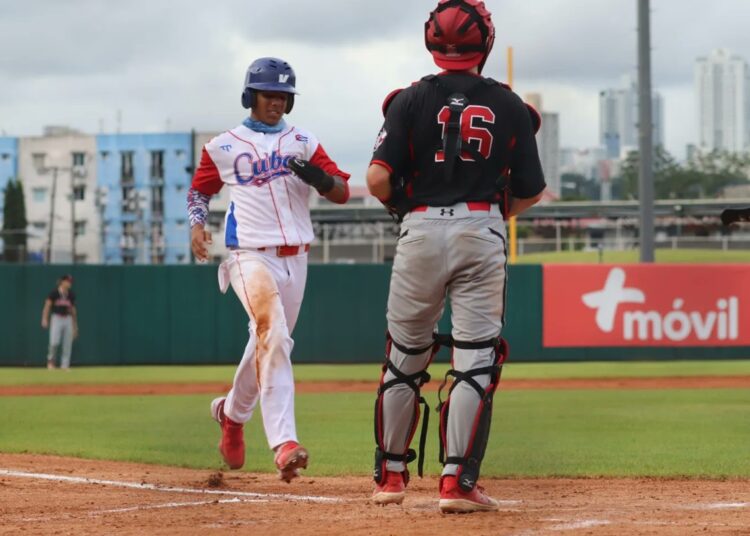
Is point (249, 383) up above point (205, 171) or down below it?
below

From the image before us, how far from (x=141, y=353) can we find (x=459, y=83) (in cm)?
1976

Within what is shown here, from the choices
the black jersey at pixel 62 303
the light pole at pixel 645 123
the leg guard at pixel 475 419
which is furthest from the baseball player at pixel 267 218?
the light pole at pixel 645 123

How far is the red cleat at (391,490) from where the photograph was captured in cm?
563

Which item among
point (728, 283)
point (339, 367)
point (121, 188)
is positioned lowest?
point (339, 367)

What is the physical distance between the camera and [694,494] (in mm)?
6488

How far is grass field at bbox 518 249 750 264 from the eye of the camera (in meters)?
43.1

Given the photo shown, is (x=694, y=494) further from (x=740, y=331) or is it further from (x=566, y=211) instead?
(x=566, y=211)

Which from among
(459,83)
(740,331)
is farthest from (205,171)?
(740,331)

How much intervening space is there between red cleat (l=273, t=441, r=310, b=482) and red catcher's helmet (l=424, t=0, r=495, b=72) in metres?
1.99

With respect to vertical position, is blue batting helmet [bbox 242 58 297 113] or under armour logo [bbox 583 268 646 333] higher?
blue batting helmet [bbox 242 58 297 113]

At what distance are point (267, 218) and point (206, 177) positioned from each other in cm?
47

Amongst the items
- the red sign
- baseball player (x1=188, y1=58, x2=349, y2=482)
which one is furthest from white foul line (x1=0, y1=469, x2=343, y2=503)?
the red sign

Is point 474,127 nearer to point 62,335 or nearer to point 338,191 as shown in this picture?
point 338,191

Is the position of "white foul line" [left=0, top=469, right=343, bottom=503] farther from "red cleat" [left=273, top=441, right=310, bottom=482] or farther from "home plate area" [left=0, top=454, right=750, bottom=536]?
"red cleat" [left=273, top=441, right=310, bottom=482]
